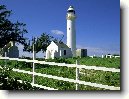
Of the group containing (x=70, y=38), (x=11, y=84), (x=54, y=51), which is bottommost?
(x=11, y=84)

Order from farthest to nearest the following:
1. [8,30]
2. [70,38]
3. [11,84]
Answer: [70,38]
[8,30]
[11,84]

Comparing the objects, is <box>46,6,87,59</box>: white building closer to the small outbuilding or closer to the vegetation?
the small outbuilding

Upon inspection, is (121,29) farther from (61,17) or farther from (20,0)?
(20,0)

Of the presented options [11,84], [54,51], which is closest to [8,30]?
[11,84]

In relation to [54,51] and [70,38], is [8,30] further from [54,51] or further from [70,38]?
[54,51]

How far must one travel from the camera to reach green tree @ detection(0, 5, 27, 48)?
20.4ft

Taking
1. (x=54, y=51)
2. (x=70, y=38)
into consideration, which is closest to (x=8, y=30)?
(x=70, y=38)

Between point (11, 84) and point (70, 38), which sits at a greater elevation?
point (70, 38)

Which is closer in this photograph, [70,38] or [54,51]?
[70,38]

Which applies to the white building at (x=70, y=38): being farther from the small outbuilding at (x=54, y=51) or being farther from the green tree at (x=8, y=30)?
the green tree at (x=8, y=30)

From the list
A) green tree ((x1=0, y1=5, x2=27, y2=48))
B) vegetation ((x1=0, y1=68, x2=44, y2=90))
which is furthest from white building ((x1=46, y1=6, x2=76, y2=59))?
vegetation ((x1=0, y1=68, x2=44, y2=90))

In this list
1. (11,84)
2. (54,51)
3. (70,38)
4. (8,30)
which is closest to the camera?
(11,84)

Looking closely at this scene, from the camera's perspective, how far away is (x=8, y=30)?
649cm

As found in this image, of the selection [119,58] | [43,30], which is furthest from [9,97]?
[119,58]
